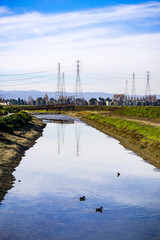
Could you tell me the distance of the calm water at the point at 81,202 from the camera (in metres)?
17.7

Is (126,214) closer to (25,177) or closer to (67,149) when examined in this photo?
(25,177)

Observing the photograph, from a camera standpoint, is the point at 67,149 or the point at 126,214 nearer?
the point at 126,214

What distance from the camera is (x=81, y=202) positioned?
22.4 m

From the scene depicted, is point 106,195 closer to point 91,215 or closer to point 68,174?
point 91,215

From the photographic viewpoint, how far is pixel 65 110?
175 m

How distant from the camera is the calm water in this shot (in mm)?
17719

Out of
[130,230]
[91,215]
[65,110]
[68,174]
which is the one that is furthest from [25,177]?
[65,110]

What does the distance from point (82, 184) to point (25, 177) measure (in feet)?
19.6

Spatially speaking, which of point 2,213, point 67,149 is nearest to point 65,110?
point 67,149

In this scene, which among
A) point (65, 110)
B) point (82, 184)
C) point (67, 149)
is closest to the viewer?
point (82, 184)

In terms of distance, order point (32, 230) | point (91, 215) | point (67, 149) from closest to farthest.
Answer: point (32, 230)
point (91, 215)
point (67, 149)

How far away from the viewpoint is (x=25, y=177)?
29719 millimetres

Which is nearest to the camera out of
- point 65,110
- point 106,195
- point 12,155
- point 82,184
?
point 106,195

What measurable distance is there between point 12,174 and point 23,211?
10.0m
